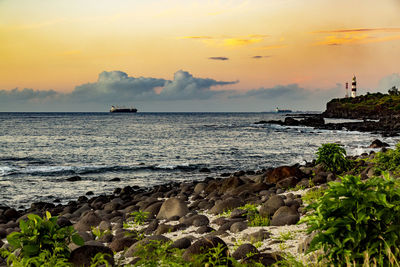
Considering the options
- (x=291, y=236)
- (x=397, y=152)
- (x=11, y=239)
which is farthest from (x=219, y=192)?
(x=11, y=239)

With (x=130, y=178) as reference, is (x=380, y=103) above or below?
above

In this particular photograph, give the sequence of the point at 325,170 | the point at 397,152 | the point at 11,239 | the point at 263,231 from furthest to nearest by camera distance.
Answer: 1. the point at 325,170
2. the point at 397,152
3. the point at 263,231
4. the point at 11,239

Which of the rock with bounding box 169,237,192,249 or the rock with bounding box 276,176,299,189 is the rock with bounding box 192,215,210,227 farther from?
the rock with bounding box 276,176,299,189

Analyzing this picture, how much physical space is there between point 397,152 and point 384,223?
367 inches

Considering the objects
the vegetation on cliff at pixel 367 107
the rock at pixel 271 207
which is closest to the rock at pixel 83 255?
the rock at pixel 271 207

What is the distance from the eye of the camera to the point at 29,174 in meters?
27.1

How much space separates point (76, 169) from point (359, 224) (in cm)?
2695

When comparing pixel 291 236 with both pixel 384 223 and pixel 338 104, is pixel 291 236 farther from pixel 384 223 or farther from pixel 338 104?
pixel 338 104

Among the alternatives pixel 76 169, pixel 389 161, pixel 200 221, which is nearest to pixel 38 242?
pixel 200 221

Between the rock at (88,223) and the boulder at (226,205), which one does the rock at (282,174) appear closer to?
the boulder at (226,205)

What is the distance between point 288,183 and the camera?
14344 mm

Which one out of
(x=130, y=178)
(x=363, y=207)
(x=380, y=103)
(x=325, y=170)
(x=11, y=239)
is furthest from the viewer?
(x=380, y=103)

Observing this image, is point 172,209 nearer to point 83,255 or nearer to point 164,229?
point 164,229

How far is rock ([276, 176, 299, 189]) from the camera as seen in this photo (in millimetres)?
14245
